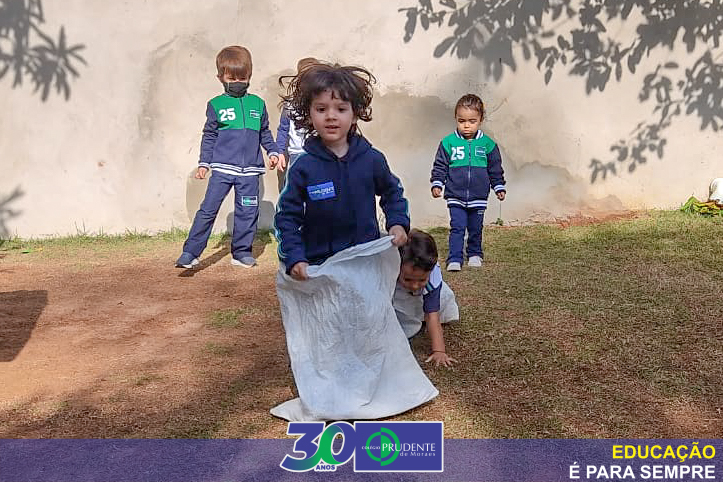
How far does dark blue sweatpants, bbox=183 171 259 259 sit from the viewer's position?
588 cm

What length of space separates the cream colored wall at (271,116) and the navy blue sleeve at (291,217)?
4.02m

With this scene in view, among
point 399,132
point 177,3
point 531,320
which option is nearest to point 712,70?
point 399,132

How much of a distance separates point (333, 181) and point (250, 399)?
0.97 metres

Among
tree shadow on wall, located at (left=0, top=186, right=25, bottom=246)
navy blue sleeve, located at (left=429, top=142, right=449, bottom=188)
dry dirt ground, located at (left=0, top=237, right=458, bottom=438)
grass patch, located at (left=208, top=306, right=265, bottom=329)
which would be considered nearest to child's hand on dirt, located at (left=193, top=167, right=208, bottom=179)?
dry dirt ground, located at (left=0, top=237, right=458, bottom=438)

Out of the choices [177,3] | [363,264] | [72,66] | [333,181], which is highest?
[177,3]

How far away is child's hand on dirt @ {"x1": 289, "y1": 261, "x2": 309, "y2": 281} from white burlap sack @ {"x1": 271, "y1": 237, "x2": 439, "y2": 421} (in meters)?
0.03

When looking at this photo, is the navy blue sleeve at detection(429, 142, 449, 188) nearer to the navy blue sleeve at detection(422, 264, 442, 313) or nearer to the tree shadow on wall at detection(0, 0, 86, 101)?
the navy blue sleeve at detection(422, 264, 442, 313)

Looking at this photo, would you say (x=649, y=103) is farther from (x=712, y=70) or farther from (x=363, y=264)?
(x=363, y=264)

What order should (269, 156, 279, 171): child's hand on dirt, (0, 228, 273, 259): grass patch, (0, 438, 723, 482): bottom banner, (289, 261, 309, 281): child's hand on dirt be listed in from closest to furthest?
1. (0, 438, 723, 482): bottom banner
2. (289, 261, 309, 281): child's hand on dirt
3. (269, 156, 279, 171): child's hand on dirt
4. (0, 228, 273, 259): grass patch

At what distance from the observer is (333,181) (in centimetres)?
314

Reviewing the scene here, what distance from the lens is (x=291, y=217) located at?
3.11 meters

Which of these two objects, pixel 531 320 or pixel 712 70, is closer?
pixel 531 320

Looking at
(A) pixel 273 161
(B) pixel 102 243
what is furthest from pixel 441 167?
(B) pixel 102 243

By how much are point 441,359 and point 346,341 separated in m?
0.74
